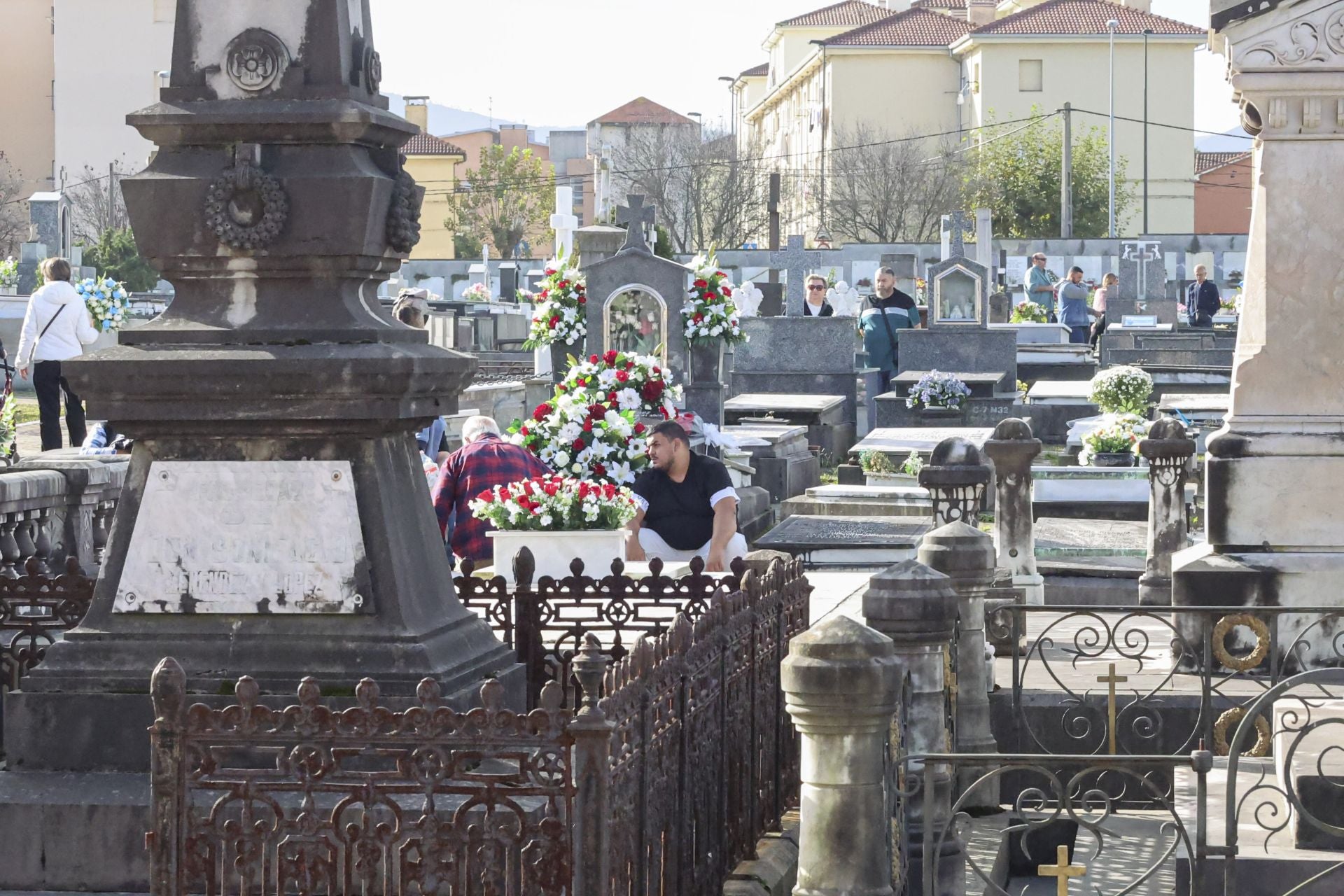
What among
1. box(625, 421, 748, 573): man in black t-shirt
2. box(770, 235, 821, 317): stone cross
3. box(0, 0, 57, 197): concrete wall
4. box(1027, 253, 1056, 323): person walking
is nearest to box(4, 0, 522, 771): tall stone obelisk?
box(625, 421, 748, 573): man in black t-shirt

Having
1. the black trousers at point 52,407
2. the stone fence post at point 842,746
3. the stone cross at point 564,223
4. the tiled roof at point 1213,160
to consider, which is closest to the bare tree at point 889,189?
the tiled roof at point 1213,160

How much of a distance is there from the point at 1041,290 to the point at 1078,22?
38.1 m

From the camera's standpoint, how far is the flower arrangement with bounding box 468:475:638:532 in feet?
32.6

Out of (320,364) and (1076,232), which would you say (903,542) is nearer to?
(320,364)

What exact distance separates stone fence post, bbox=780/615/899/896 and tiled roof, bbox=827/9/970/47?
3001 inches

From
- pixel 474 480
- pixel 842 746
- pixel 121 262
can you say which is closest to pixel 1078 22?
pixel 121 262

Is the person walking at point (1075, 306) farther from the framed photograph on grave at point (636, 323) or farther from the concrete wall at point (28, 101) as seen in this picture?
the concrete wall at point (28, 101)

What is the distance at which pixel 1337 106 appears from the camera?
9.02m

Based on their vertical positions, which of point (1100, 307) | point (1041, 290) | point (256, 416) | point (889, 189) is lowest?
point (256, 416)

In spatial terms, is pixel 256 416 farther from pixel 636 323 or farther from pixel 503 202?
pixel 503 202

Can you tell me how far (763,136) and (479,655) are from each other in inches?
3496

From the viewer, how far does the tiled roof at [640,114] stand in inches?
4077

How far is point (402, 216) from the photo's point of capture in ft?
18.9

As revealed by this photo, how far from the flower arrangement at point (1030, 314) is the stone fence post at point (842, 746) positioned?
3530 cm
